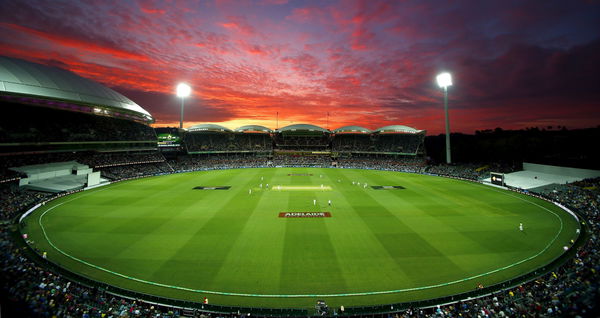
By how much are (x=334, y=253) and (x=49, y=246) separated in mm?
21816

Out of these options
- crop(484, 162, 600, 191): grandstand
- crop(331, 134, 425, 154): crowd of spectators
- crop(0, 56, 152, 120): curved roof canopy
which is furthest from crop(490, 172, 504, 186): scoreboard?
crop(0, 56, 152, 120): curved roof canopy

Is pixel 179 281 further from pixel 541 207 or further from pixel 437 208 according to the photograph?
pixel 541 207

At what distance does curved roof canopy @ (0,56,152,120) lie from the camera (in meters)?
39.0

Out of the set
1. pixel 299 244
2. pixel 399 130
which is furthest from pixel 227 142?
pixel 299 244

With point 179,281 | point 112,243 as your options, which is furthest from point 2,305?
point 112,243

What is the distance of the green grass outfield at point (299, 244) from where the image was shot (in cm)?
1452

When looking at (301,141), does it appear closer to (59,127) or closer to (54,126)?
(59,127)

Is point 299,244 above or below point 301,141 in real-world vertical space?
below

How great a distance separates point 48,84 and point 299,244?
53.2 metres

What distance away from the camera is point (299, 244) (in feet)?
65.1

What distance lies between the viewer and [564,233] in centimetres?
2234

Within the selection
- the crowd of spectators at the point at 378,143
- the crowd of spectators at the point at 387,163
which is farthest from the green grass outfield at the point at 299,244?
the crowd of spectators at the point at 378,143

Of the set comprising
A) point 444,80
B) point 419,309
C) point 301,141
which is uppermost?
point 444,80

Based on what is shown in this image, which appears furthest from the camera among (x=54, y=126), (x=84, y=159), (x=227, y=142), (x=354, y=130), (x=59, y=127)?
(x=354, y=130)
